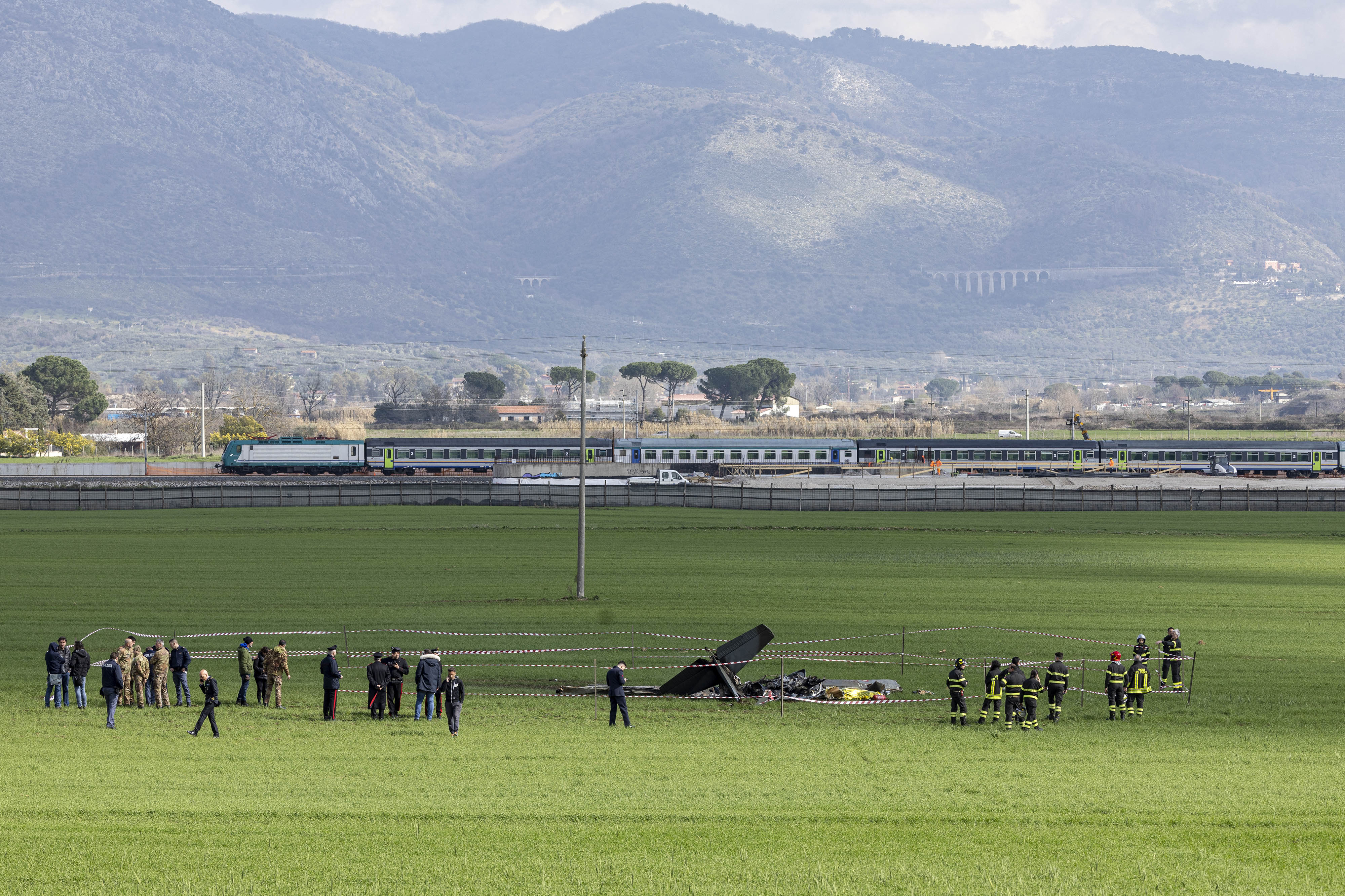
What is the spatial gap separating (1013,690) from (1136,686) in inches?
125

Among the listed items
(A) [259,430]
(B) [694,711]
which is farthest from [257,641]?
(A) [259,430]

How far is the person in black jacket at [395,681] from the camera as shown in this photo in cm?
2538

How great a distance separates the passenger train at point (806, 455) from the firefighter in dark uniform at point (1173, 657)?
262ft

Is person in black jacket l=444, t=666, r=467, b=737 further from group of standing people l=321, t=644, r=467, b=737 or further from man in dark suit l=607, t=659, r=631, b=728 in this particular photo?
man in dark suit l=607, t=659, r=631, b=728

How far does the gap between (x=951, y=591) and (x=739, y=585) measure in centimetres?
703

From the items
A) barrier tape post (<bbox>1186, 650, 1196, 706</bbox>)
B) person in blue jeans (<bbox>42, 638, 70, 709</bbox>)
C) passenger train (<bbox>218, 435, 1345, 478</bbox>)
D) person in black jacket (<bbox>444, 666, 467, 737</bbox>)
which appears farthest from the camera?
passenger train (<bbox>218, 435, 1345, 478</bbox>)

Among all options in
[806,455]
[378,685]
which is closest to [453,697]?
[378,685]

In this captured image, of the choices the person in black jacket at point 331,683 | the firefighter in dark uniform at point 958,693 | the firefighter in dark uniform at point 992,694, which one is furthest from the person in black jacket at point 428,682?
the firefighter in dark uniform at point 992,694

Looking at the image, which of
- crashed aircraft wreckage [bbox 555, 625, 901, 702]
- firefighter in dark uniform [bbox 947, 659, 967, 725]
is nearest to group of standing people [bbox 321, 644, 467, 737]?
crashed aircraft wreckage [bbox 555, 625, 901, 702]

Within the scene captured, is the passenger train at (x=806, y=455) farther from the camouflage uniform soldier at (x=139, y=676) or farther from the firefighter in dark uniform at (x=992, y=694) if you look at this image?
the firefighter in dark uniform at (x=992, y=694)

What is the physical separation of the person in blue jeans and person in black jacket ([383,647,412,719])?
654cm

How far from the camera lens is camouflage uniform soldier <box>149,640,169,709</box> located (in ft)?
85.3

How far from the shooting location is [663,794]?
1980cm

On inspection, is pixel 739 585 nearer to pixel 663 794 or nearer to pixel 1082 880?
pixel 663 794
